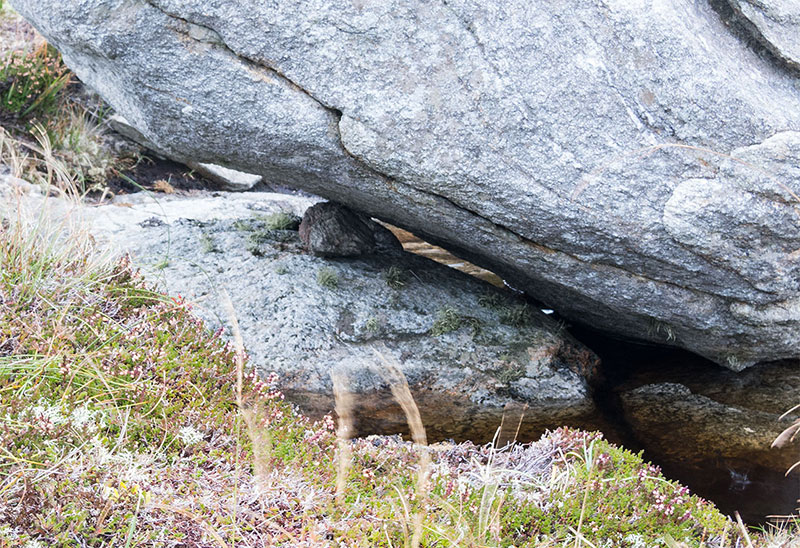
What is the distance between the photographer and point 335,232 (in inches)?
281

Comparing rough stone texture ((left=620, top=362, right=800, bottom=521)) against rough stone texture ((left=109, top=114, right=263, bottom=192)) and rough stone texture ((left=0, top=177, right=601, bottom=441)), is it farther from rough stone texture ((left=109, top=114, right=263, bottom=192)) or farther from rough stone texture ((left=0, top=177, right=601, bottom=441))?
rough stone texture ((left=109, top=114, right=263, bottom=192))

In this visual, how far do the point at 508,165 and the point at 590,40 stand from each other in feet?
3.45

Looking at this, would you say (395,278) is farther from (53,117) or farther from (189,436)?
(53,117)

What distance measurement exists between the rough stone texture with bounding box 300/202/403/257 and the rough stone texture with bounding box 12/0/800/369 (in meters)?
1.56

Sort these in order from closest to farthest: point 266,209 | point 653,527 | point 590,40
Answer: point 653,527, point 590,40, point 266,209

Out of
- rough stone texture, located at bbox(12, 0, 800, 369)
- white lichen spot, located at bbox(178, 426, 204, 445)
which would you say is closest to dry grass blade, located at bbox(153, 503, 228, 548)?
white lichen spot, located at bbox(178, 426, 204, 445)

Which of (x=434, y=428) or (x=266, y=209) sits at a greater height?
(x=434, y=428)

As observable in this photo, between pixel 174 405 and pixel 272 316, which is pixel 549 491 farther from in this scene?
pixel 272 316

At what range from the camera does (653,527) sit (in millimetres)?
4105

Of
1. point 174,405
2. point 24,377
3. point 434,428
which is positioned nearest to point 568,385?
point 434,428

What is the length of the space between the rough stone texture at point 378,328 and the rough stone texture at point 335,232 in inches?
4.1

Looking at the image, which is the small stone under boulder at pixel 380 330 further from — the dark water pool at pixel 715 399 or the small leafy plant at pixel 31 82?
the small leafy plant at pixel 31 82

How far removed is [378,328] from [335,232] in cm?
119

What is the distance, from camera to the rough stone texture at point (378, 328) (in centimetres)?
613
